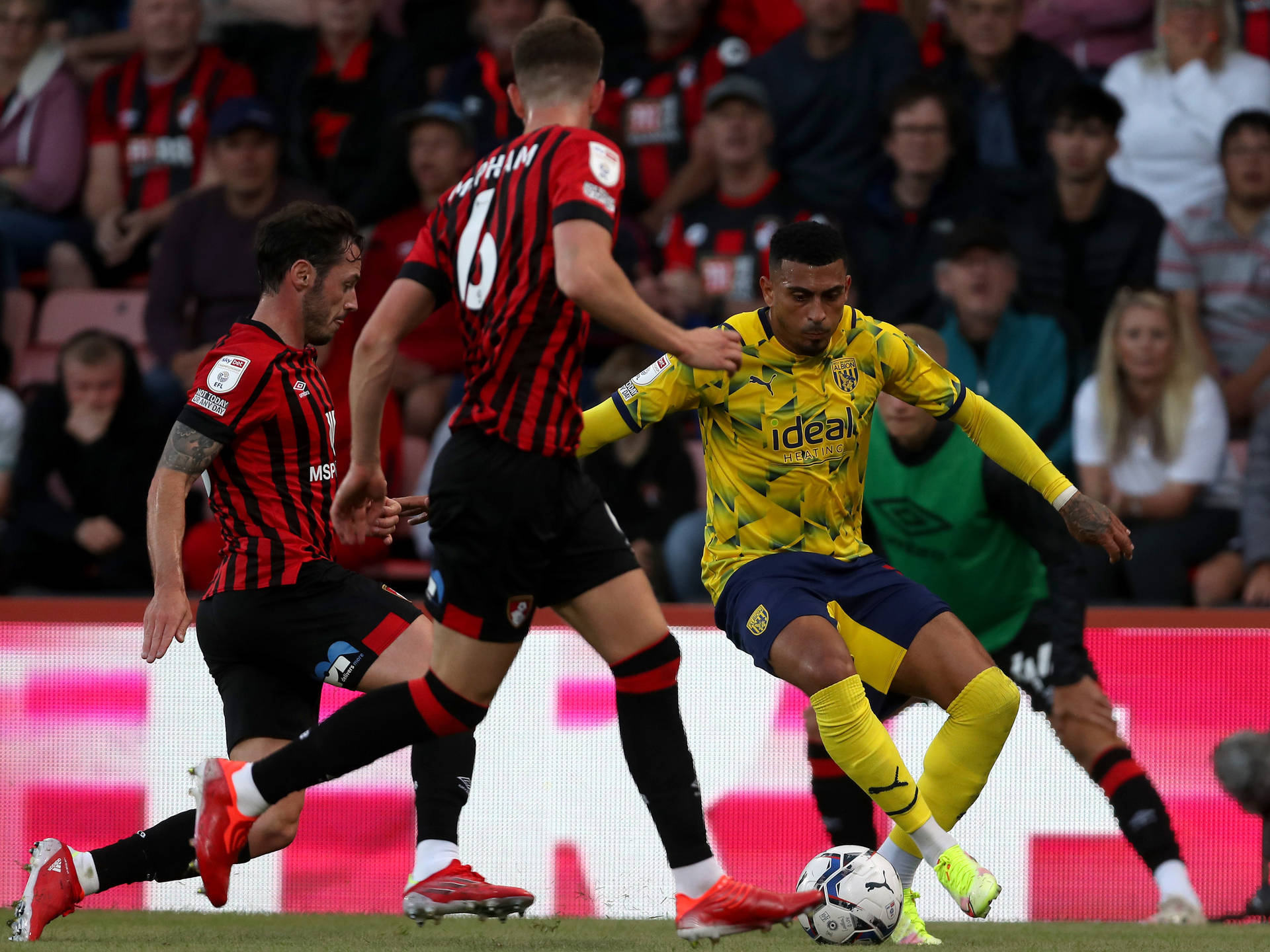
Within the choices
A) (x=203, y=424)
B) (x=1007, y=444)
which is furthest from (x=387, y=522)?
(x=1007, y=444)

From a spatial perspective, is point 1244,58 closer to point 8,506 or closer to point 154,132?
point 154,132

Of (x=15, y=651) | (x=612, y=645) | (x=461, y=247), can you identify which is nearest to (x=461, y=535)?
(x=612, y=645)

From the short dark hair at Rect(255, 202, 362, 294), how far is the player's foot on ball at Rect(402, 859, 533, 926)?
68.2 inches

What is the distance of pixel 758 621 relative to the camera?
4.72m

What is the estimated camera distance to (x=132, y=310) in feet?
29.6

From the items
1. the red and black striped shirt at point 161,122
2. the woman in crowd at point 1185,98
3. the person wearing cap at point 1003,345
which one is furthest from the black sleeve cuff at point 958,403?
the red and black striped shirt at point 161,122

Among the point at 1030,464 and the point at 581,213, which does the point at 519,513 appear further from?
the point at 1030,464

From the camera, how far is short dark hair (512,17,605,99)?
3.98m

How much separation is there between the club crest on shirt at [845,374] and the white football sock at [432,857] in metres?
1.75

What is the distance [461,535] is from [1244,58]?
602cm

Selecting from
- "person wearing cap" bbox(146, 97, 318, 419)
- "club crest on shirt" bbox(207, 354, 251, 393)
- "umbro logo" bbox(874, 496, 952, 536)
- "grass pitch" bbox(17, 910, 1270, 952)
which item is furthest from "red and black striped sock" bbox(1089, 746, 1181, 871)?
"person wearing cap" bbox(146, 97, 318, 419)

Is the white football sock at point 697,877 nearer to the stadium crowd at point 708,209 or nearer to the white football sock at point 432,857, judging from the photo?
the white football sock at point 432,857

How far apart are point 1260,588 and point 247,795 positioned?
4.32 metres

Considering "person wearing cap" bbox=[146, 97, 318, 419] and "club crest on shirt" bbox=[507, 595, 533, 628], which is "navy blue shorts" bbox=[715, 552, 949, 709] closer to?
"club crest on shirt" bbox=[507, 595, 533, 628]
